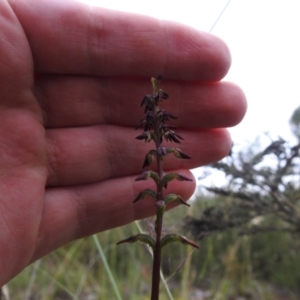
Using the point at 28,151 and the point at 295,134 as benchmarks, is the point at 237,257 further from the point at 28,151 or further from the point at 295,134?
the point at 28,151

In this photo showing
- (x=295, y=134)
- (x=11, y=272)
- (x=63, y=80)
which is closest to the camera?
(x=11, y=272)

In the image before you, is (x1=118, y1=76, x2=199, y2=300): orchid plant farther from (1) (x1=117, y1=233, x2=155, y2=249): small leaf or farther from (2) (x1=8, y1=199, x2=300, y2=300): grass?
(2) (x1=8, y1=199, x2=300, y2=300): grass

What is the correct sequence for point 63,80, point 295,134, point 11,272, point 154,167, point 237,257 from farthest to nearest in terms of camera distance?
point 237,257
point 295,134
point 154,167
point 63,80
point 11,272

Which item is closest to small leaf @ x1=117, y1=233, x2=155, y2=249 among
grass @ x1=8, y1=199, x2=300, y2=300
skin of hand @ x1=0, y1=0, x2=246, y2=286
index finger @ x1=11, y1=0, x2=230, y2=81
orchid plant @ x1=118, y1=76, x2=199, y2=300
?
orchid plant @ x1=118, y1=76, x2=199, y2=300

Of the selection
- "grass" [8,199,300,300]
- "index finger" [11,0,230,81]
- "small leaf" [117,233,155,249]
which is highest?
"index finger" [11,0,230,81]

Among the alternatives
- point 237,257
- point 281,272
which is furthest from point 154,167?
point 281,272

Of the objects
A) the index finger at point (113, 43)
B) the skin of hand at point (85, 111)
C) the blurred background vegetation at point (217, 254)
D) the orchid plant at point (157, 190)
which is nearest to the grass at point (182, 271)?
the blurred background vegetation at point (217, 254)

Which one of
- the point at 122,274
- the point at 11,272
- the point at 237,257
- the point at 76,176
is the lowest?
the point at 122,274
